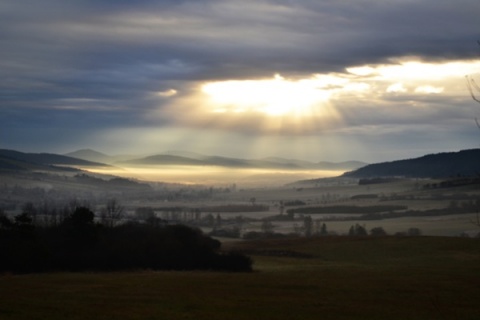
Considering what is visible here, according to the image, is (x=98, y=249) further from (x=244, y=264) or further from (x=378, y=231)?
(x=378, y=231)

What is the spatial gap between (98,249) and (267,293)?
22.7 m

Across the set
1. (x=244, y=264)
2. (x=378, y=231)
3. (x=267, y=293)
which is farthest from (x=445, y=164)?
(x=267, y=293)

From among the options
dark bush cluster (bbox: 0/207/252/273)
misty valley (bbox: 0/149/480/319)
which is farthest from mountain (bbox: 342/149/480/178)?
dark bush cluster (bbox: 0/207/252/273)

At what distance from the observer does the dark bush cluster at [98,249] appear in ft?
161

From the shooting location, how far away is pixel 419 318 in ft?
93.1

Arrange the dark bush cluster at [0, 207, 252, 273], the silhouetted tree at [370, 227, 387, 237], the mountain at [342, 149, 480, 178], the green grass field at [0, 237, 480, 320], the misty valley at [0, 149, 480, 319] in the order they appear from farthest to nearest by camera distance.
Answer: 1. the mountain at [342, 149, 480, 178]
2. the silhouetted tree at [370, 227, 387, 237]
3. the dark bush cluster at [0, 207, 252, 273]
4. the misty valley at [0, 149, 480, 319]
5. the green grass field at [0, 237, 480, 320]

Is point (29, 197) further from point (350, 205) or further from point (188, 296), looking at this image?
point (188, 296)

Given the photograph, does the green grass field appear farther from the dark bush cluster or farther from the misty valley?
the dark bush cluster

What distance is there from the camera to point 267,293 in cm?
3591

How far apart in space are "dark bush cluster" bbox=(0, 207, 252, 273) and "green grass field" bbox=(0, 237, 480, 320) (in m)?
3.18

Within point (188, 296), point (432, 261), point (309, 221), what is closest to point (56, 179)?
point (309, 221)

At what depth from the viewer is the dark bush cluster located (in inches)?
1929

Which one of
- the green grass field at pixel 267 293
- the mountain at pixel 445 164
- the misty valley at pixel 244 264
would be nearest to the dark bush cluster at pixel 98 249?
the misty valley at pixel 244 264

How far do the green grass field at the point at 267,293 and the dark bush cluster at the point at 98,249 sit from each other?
10.4 ft
